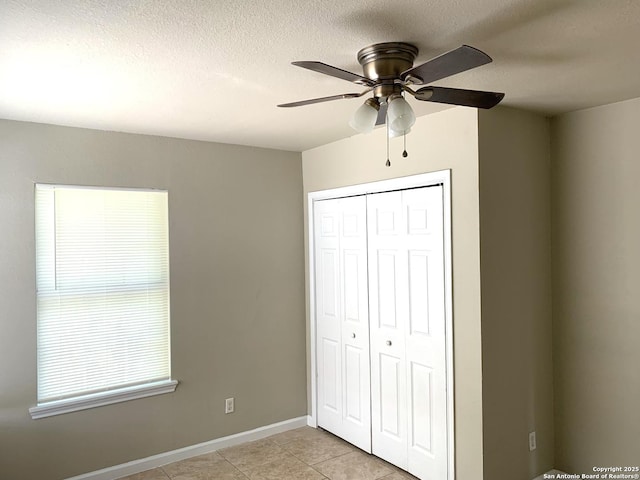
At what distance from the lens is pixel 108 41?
1.85 m

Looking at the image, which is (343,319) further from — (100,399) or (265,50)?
(265,50)

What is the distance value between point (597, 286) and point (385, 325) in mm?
1346

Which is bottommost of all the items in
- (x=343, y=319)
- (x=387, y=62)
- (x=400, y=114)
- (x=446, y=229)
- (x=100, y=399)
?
(x=100, y=399)

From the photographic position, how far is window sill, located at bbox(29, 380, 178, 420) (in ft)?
10.2

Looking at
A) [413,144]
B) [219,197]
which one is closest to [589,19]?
[413,144]

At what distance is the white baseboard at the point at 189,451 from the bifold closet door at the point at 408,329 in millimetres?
892

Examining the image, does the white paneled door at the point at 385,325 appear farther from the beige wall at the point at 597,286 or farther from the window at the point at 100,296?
the window at the point at 100,296

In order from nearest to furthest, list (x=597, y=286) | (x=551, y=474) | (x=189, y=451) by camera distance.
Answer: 1. (x=597, y=286)
2. (x=551, y=474)
3. (x=189, y=451)

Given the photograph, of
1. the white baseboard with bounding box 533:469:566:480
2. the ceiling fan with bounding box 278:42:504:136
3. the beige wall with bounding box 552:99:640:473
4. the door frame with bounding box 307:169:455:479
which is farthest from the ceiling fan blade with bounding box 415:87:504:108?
the white baseboard with bounding box 533:469:566:480

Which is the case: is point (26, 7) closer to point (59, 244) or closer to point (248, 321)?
point (59, 244)

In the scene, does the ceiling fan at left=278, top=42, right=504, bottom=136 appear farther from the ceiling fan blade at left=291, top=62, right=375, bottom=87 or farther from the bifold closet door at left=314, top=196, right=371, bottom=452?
the bifold closet door at left=314, top=196, right=371, bottom=452

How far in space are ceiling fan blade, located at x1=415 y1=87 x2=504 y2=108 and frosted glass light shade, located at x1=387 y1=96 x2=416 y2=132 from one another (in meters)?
0.07

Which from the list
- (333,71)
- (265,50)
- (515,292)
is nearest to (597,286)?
(515,292)

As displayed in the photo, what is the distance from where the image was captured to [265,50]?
196 centimetres
